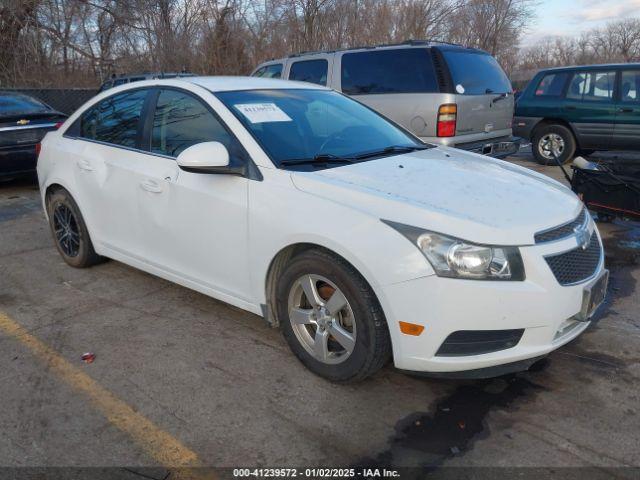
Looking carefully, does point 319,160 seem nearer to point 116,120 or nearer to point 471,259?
point 471,259

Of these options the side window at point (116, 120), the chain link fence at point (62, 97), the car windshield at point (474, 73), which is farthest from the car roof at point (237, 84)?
the chain link fence at point (62, 97)

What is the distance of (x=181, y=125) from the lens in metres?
3.90

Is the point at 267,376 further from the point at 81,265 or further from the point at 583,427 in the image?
the point at 81,265

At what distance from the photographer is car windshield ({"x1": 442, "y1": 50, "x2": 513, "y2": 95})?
7.36 m

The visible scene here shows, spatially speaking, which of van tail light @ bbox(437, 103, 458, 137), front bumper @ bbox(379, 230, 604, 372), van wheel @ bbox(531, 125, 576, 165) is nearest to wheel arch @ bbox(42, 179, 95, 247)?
front bumper @ bbox(379, 230, 604, 372)

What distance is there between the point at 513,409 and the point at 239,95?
2.55m

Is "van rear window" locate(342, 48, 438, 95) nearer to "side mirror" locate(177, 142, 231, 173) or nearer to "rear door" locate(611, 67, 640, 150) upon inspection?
"rear door" locate(611, 67, 640, 150)

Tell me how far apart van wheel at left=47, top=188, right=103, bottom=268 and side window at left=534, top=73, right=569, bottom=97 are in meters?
8.58

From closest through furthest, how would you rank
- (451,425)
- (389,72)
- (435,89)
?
(451,425)
(435,89)
(389,72)

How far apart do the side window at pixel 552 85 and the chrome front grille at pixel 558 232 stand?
8036mm

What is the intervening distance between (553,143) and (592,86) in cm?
114

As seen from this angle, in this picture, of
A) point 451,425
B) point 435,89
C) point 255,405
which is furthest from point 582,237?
point 435,89

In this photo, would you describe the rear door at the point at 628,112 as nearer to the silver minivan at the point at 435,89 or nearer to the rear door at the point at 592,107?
the rear door at the point at 592,107

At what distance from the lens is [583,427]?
2.78 metres
